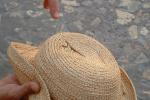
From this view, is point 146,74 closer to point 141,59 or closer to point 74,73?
point 141,59

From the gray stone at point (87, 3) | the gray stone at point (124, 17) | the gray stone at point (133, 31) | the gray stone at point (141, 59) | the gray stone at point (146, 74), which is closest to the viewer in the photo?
the gray stone at point (146, 74)

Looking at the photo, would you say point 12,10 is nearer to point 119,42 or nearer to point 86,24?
point 86,24

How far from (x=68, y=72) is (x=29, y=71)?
16 centimetres

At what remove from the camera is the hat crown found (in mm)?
1749

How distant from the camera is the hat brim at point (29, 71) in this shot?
1759 millimetres

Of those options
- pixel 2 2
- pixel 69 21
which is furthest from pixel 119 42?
pixel 2 2

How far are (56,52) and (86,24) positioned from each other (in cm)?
189

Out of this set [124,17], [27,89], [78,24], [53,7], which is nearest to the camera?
[27,89]

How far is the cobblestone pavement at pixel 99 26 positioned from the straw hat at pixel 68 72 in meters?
1.26

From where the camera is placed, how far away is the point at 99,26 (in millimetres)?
3678

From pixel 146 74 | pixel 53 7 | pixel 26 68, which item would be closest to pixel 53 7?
pixel 53 7

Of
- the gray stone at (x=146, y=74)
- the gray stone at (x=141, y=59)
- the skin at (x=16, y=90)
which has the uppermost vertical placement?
the skin at (x=16, y=90)

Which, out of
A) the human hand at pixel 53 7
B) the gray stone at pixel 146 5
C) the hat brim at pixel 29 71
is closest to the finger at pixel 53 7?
the human hand at pixel 53 7

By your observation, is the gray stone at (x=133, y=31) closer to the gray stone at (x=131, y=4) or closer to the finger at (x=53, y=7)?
the gray stone at (x=131, y=4)
